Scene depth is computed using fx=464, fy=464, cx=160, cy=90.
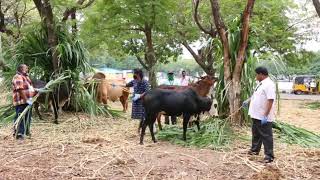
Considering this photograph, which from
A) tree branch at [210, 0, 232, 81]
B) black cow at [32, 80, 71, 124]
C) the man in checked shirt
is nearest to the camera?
the man in checked shirt

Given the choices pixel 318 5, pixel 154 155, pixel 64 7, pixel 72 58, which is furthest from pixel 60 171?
pixel 318 5

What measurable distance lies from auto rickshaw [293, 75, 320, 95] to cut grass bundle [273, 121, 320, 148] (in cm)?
2916

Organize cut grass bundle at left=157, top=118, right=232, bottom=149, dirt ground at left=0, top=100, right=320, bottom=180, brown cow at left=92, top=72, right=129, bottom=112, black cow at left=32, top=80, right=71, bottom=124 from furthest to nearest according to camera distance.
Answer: brown cow at left=92, top=72, right=129, bottom=112, black cow at left=32, top=80, right=71, bottom=124, cut grass bundle at left=157, top=118, right=232, bottom=149, dirt ground at left=0, top=100, right=320, bottom=180

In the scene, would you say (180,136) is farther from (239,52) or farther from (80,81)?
(80,81)

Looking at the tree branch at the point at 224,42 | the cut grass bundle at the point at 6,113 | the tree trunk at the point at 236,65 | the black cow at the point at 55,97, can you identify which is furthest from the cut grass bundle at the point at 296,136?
the cut grass bundle at the point at 6,113

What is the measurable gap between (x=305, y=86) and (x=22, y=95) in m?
32.7

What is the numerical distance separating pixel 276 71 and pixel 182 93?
2.02 metres

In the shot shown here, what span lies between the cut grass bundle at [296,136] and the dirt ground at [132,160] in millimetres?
399

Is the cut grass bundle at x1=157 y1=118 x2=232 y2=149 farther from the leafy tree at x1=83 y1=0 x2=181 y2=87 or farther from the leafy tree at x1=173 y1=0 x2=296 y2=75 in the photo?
the leafy tree at x1=173 y1=0 x2=296 y2=75

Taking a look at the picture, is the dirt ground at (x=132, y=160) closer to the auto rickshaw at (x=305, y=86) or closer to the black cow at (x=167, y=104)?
the black cow at (x=167, y=104)

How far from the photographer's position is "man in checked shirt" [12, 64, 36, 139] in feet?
29.1

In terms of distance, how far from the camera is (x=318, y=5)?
46.8 ft

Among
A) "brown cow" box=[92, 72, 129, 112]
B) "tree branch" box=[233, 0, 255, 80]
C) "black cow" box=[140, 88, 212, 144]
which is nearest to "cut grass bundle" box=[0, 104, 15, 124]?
"brown cow" box=[92, 72, 129, 112]

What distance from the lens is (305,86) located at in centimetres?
3819
